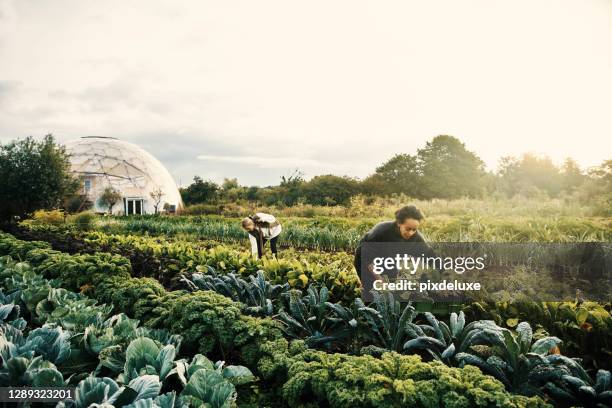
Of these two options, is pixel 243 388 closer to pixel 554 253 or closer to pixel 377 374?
pixel 377 374

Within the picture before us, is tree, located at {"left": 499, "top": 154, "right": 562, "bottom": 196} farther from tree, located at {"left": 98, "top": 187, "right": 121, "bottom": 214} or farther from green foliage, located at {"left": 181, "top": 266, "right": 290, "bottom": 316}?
tree, located at {"left": 98, "top": 187, "right": 121, "bottom": 214}

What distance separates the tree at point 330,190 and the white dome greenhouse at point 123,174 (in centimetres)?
1018

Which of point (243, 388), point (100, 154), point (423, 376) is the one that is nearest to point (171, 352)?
point (243, 388)

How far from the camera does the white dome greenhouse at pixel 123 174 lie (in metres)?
20.2

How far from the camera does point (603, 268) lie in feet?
17.6

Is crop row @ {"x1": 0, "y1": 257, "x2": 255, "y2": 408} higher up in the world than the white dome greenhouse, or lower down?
lower down

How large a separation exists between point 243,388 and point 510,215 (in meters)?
8.03

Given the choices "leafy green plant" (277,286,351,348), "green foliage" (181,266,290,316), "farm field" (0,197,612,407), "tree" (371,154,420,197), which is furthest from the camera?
"tree" (371,154,420,197)

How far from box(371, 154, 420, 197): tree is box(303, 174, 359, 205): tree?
3.80 ft

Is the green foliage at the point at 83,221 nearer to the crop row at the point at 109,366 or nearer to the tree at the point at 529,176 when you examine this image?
the crop row at the point at 109,366

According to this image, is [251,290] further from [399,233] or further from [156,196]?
[156,196]

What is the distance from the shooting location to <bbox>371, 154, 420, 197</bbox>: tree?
14.0m

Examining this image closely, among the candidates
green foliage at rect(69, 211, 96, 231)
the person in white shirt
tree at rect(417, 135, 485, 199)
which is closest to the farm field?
the person in white shirt

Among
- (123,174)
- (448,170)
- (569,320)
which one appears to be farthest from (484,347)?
(123,174)
